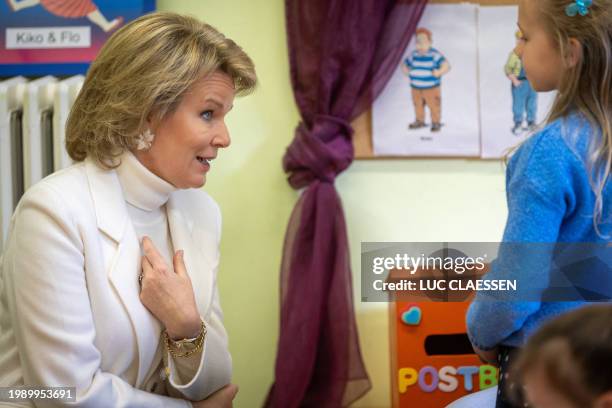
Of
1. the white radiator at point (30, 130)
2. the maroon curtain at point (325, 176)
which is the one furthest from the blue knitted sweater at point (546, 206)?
the white radiator at point (30, 130)

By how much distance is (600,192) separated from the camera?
112cm

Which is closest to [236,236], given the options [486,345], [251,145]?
[251,145]

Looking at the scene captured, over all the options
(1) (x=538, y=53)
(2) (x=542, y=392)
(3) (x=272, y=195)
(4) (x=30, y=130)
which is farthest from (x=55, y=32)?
(2) (x=542, y=392)

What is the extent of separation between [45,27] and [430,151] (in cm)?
136

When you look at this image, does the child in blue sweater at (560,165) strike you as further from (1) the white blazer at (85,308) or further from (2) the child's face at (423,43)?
(2) the child's face at (423,43)

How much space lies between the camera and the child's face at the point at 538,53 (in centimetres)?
120

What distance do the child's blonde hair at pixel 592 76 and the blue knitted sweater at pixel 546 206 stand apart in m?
0.01

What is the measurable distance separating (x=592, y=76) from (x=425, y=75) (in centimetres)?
132

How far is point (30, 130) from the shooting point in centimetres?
230

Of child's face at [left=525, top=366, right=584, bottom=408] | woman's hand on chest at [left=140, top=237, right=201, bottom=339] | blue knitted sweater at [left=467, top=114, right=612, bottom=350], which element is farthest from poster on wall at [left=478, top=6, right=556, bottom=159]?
child's face at [left=525, top=366, right=584, bottom=408]

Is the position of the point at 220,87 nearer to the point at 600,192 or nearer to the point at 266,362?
the point at 600,192

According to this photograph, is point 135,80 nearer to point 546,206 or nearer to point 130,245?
point 130,245

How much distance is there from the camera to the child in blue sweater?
1115 mm

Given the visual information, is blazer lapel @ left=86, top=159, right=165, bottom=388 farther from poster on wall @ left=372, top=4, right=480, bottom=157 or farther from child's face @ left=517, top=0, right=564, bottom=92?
poster on wall @ left=372, top=4, right=480, bottom=157
